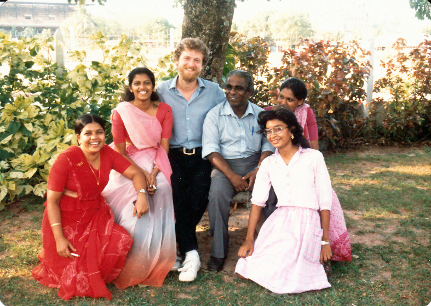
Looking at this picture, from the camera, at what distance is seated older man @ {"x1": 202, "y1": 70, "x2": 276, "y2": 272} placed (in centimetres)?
358

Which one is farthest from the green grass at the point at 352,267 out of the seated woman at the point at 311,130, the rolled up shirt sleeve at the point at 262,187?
the rolled up shirt sleeve at the point at 262,187

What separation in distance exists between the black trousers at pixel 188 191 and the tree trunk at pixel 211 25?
142cm

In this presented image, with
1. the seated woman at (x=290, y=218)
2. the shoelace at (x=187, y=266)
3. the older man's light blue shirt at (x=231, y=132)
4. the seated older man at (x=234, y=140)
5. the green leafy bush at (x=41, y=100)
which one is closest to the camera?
the seated woman at (x=290, y=218)

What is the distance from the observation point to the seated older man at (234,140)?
358 centimetres

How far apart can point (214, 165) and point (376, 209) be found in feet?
7.38

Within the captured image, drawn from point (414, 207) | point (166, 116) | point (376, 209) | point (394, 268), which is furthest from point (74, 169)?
point (414, 207)

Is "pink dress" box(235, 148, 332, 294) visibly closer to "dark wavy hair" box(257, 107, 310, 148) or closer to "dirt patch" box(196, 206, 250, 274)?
"dark wavy hair" box(257, 107, 310, 148)

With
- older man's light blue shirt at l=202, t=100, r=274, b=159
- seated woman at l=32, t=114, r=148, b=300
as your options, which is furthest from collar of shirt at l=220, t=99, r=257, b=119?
seated woman at l=32, t=114, r=148, b=300

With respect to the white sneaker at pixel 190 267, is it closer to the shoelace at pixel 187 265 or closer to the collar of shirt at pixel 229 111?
the shoelace at pixel 187 265

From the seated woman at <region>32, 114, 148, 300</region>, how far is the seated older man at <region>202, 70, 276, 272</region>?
0.75 metres

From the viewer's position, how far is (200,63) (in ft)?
12.4

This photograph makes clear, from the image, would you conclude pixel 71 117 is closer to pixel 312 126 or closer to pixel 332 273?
pixel 312 126

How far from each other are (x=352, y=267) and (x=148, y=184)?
1.80 meters

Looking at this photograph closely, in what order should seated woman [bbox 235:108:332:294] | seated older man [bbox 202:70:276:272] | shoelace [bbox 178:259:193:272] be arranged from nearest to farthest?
seated woman [bbox 235:108:332:294] → shoelace [bbox 178:259:193:272] → seated older man [bbox 202:70:276:272]
